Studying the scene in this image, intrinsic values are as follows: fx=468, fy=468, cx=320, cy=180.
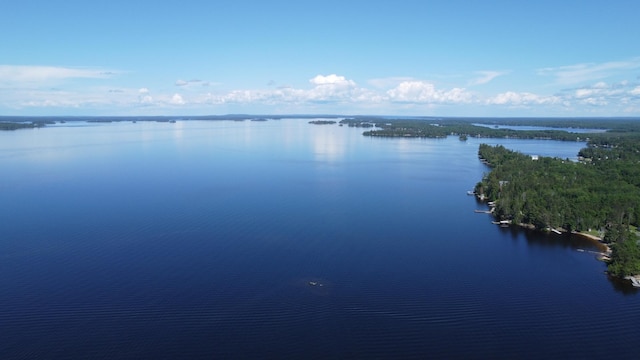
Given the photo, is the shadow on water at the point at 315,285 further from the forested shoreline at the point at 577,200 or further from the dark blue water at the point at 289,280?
the forested shoreline at the point at 577,200

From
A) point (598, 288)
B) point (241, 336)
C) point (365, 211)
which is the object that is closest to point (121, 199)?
point (365, 211)

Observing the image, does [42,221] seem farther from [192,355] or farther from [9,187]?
[192,355]

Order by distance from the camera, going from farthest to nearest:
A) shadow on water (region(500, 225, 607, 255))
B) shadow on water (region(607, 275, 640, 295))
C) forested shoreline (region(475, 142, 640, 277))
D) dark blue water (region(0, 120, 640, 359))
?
shadow on water (region(500, 225, 607, 255)), forested shoreline (region(475, 142, 640, 277)), shadow on water (region(607, 275, 640, 295)), dark blue water (region(0, 120, 640, 359))

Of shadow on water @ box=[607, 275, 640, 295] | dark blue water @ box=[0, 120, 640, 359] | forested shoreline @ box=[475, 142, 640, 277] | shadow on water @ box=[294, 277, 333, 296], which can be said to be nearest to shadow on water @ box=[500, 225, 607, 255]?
→ dark blue water @ box=[0, 120, 640, 359]

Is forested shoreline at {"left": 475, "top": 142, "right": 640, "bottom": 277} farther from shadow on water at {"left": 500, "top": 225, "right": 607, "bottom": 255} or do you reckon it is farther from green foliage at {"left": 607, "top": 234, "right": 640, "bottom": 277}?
shadow on water at {"left": 500, "top": 225, "right": 607, "bottom": 255}

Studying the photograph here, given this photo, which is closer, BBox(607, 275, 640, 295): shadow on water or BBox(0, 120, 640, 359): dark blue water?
BBox(0, 120, 640, 359): dark blue water

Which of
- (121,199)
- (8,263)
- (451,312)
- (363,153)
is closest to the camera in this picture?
(451,312)

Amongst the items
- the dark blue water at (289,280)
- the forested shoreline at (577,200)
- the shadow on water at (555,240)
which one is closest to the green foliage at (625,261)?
the forested shoreline at (577,200)

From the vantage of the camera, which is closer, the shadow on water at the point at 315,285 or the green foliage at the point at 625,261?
the shadow on water at the point at 315,285
